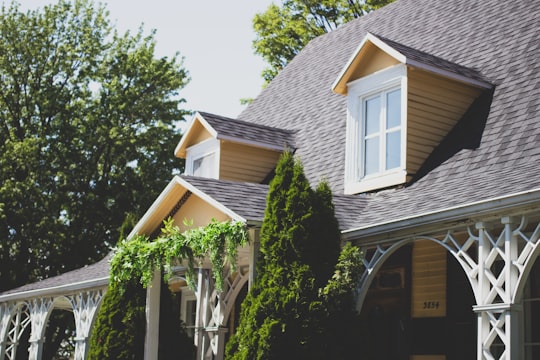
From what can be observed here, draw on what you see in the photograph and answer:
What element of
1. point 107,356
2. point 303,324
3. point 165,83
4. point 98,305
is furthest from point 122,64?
point 303,324

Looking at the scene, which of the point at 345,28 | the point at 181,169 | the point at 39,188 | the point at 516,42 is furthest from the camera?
the point at 181,169

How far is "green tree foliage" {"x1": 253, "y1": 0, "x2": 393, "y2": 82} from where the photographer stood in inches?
1249

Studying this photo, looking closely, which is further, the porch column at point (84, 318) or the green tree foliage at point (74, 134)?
the green tree foliage at point (74, 134)

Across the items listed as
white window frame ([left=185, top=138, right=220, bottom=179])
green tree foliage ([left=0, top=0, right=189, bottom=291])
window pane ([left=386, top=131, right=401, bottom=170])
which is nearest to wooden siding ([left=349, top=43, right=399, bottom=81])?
window pane ([left=386, top=131, right=401, bottom=170])

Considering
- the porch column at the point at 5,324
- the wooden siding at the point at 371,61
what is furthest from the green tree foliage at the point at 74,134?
the wooden siding at the point at 371,61

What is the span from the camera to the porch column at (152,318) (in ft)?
45.0

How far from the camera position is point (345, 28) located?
67.2 ft

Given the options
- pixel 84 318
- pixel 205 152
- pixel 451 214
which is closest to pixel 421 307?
pixel 451 214

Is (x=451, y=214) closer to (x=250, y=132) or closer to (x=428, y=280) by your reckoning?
(x=428, y=280)

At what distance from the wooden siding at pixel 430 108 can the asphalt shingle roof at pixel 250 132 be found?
4.11m

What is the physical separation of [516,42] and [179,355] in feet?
25.4

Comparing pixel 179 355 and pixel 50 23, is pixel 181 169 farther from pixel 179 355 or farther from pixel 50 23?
pixel 179 355

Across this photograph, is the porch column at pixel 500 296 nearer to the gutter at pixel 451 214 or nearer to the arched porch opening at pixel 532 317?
the gutter at pixel 451 214

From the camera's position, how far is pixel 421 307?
475 inches
